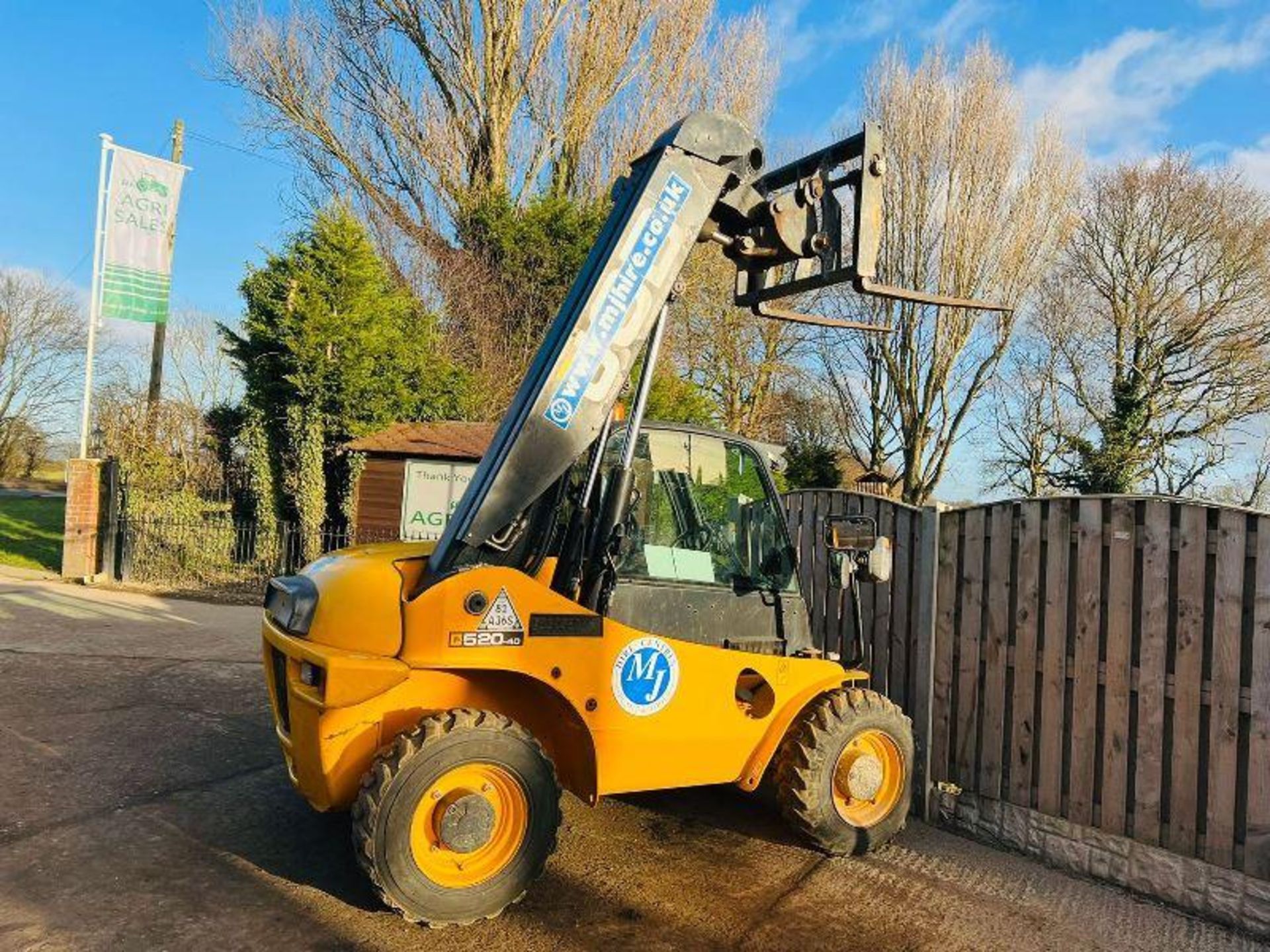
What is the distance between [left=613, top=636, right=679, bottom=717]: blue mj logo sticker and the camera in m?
3.65

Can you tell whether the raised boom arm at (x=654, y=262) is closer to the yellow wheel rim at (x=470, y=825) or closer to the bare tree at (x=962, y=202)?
the yellow wheel rim at (x=470, y=825)

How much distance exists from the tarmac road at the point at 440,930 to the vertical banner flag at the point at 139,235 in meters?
11.7

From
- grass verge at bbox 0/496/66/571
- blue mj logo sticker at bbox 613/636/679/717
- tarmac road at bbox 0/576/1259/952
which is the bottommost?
tarmac road at bbox 0/576/1259/952

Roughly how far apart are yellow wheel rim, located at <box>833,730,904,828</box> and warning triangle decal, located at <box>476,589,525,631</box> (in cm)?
192

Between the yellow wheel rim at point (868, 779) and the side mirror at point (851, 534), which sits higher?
the side mirror at point (851, 534)

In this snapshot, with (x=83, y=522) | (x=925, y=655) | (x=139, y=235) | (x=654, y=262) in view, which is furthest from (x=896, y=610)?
(x=139, y=235)

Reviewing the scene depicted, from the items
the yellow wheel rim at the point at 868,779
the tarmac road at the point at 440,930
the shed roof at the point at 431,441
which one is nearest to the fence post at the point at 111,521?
the shed roof at the point at 431,441

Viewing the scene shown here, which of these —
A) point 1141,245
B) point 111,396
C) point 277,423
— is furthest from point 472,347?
point 1141,245

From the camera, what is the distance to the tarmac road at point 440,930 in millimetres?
3365

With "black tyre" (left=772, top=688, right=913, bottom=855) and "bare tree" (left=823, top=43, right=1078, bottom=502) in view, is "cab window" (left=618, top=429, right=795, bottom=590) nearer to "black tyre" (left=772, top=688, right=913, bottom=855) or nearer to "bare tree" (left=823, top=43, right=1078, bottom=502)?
"black tyre" (left=772, top=688, right=913, bottom=855)

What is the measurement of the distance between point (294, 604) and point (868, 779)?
2960mm

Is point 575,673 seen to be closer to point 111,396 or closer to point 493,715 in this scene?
point 493,715

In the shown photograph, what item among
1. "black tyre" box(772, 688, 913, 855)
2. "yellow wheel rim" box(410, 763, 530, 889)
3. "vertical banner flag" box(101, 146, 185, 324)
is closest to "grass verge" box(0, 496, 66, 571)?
"vertical banner flag" box(101, 146, 185, 324)

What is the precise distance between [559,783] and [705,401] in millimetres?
17671
